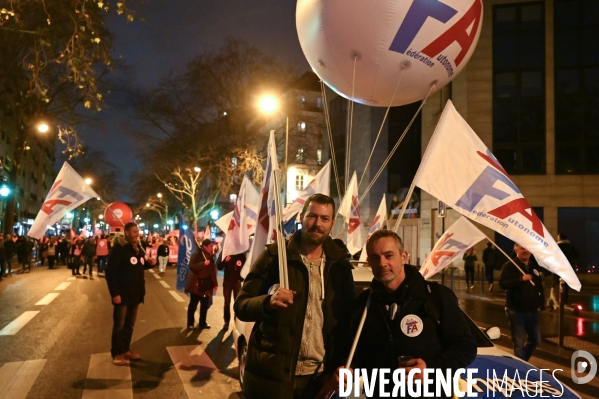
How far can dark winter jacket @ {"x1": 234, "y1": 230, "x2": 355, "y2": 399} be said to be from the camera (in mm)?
2855

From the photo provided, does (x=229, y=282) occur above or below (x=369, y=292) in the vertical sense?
below

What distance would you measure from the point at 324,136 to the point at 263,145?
8.55 meters

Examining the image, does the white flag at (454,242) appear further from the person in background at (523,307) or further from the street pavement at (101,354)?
the street pavement at (101,354)

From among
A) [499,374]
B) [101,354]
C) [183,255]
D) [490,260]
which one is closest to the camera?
[499,374]

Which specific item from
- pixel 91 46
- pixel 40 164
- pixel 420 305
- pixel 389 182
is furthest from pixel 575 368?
pixel 40 164

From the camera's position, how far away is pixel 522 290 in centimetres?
641

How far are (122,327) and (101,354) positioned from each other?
99 cm

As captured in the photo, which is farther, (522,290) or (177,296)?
(177,296)

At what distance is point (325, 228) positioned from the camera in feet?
10.1

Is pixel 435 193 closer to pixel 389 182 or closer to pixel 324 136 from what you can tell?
pixel 389 182

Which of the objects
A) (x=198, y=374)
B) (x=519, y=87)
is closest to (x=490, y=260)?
(x=519, y=87)

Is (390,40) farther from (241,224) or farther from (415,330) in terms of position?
(241,224)

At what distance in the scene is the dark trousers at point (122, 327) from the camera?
24.2ft

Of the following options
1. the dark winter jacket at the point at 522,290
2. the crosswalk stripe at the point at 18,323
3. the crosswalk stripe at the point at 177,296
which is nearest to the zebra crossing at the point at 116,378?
the crosswalk stripe at the point at 18,323
